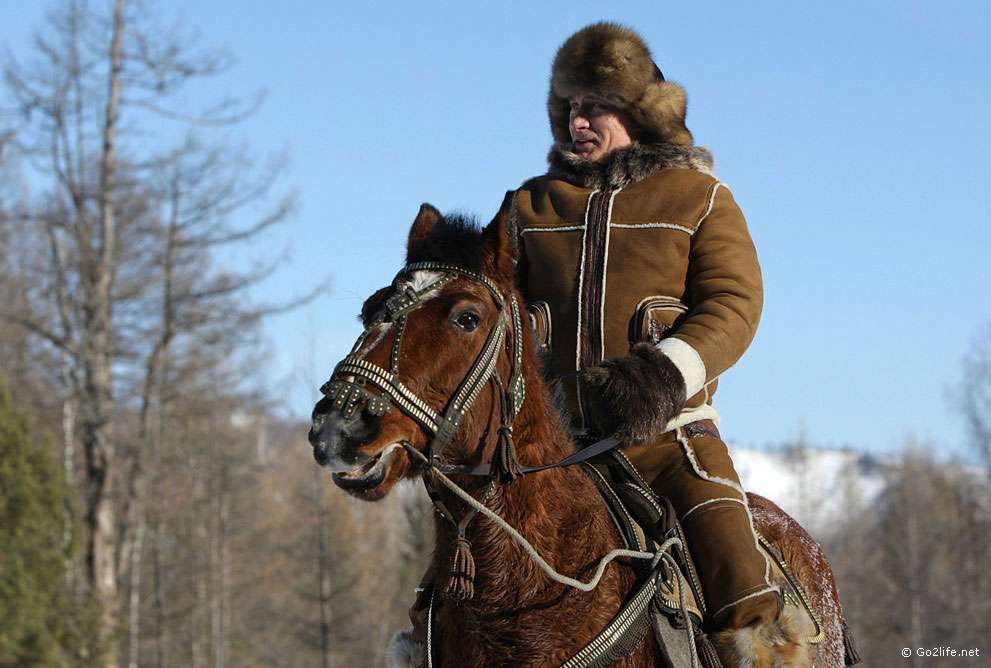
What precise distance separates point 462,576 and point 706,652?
1063mm

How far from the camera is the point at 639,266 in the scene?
191 inches

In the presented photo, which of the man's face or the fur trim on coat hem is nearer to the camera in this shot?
the fur trim on coat hem

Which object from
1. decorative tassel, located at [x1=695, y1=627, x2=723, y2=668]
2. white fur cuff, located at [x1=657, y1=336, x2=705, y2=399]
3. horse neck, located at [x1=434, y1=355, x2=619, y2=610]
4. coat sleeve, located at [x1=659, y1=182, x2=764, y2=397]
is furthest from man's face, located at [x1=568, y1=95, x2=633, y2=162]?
decorative tassel, located at [x1=695, y1=627, x2=723, y2=668]

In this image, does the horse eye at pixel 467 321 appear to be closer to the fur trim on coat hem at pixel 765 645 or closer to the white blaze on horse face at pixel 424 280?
the white blaze on horse face at pixel 424 280

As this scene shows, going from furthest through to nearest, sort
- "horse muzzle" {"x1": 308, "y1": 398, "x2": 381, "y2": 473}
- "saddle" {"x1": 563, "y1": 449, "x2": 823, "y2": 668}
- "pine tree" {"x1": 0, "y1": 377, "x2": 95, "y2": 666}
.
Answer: "pine tree" {"x1": 0, "y1": 377, "x2": 95, "y2": 666} → "saddle" {"x1": 563, "y1": 449, "x2": 823, "y2": 668} → "horse muzzle" {"x1": 308, "y1": 398, "x2": 381, "y2": 473}

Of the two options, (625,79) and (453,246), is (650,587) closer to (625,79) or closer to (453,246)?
(453,246)

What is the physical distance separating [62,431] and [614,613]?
28331 millimetres

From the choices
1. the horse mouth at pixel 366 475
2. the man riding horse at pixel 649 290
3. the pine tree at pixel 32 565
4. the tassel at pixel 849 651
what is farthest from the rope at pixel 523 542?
the pine tree at pixel 32 565

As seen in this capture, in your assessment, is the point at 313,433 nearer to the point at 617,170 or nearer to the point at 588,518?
the point at 588,518

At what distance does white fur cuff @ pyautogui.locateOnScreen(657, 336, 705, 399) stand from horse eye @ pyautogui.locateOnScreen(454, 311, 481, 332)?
2.80 feet

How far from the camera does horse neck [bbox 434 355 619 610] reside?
3.89 meters

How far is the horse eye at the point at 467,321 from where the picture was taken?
3842 millimetres

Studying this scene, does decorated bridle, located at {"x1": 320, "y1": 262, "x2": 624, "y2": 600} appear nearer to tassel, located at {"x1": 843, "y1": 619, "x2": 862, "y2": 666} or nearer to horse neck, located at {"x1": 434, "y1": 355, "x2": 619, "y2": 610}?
horse neck, located at {"x1": 434, "y1": 355, "x2": 619, "y2": 610}

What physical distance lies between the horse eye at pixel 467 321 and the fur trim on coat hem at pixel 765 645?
152 cm
